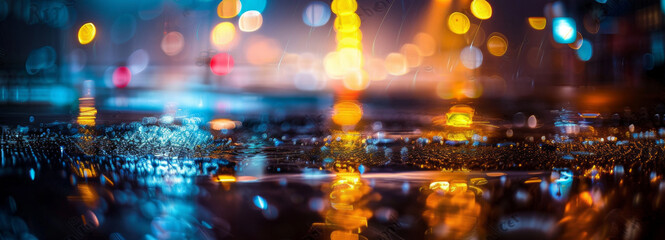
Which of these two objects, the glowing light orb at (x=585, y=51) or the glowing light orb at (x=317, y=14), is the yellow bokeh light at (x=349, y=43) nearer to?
the glowing light orb at (x=317, y=14)

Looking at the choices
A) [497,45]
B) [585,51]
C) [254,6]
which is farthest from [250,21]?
[585,51]

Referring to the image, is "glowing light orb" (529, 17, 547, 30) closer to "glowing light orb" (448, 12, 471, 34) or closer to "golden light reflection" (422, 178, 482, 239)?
"glowing light orb" (448, 12, 471, 34)

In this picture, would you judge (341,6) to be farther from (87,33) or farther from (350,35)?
(87,33)

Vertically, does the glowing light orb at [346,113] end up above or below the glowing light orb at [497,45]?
below

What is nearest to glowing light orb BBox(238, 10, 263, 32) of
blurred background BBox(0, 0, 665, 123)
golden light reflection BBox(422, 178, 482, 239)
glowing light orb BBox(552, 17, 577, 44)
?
blurred background BBox(0, 0, 665, 123)

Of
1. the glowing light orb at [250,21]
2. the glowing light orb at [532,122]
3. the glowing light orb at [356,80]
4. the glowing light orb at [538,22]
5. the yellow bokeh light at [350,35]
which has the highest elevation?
the glowing light orb at [538,22]

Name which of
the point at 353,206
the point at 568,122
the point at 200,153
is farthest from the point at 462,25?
the point at 353,206

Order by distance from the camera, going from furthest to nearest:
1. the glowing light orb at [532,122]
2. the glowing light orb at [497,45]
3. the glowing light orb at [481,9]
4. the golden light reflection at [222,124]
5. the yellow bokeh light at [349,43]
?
1. the glowing light orb at [497,45]
2. the glowing light orb at [481,9]
3. the yellow bokeh light at [349,43]
4. the glowing light orb at [532,122]
5. the golden light reflection at [222,124]

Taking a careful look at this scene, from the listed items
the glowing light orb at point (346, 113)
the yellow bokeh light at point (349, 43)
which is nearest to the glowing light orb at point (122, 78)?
the glowing light orb at point (346, 113)
